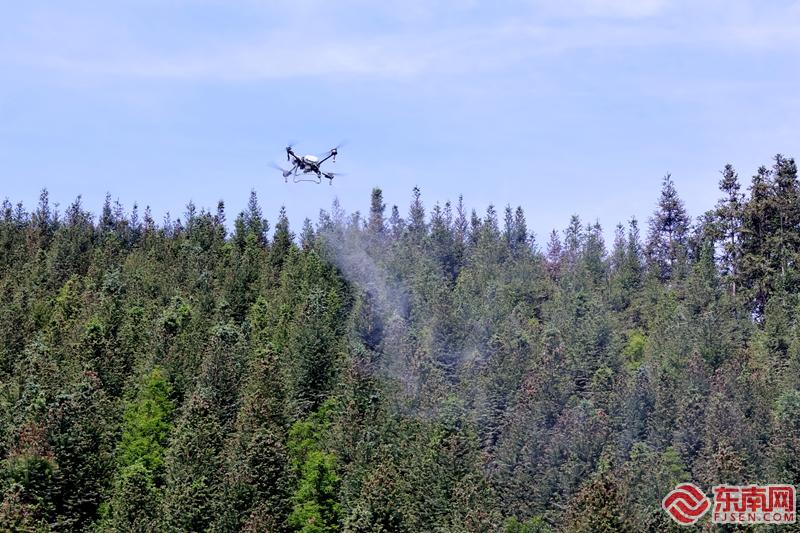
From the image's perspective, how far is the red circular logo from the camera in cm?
9688

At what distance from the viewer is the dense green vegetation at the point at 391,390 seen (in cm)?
9262

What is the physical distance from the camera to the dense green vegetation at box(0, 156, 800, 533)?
92625 millimetres

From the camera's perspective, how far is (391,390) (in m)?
126

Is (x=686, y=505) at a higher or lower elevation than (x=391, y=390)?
lower

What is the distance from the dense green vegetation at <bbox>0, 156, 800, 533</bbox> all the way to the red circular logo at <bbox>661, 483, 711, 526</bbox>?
159 cm

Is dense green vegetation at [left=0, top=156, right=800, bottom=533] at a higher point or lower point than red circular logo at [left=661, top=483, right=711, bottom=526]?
higher

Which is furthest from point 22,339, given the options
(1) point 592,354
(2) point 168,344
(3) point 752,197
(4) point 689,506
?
(3) point 752,197

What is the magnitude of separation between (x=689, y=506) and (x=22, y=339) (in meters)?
81.9

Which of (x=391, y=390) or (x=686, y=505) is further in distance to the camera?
(x=391, y=390)

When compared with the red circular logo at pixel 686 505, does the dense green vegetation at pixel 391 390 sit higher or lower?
higher

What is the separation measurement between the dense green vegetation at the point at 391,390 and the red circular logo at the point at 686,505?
5.23 feet

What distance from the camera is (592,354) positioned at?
145 meters

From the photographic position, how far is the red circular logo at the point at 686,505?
318ft

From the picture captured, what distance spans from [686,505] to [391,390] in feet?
124
